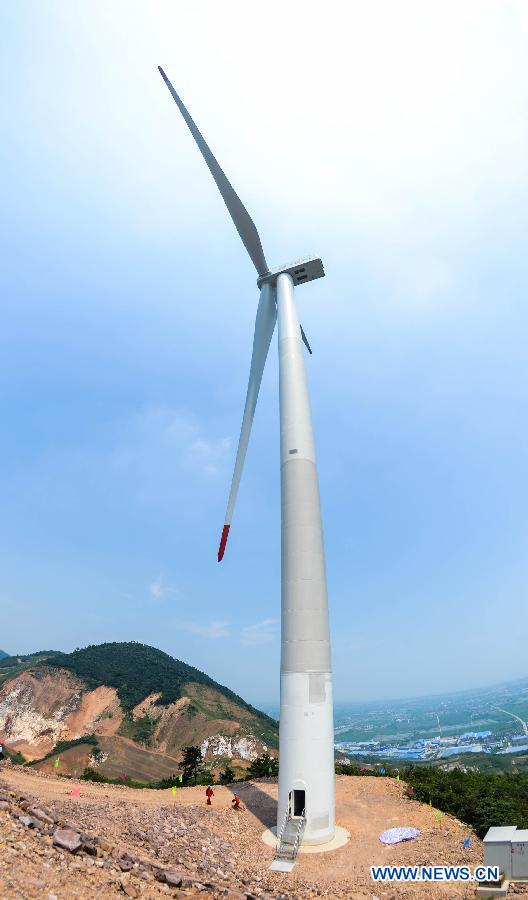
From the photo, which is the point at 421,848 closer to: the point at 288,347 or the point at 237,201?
the point at 288,347

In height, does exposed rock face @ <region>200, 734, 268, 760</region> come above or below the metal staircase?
below

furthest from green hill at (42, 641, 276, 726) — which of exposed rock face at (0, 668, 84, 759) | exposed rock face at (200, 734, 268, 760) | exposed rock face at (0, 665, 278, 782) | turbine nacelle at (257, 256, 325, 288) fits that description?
turbine nacelle at (257, 256, 325, 288)

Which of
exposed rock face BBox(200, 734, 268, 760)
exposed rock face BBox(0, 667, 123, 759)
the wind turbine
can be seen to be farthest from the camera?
exposed rock face BBox(0, 667, 123, 759)

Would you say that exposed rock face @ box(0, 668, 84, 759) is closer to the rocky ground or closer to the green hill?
the green hill

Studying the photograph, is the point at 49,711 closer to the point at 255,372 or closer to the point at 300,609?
the point at 255,372

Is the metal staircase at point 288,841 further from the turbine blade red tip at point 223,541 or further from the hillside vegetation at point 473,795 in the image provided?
the turbine blade red tip at point 223,541

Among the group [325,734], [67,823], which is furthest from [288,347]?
[67,823]
